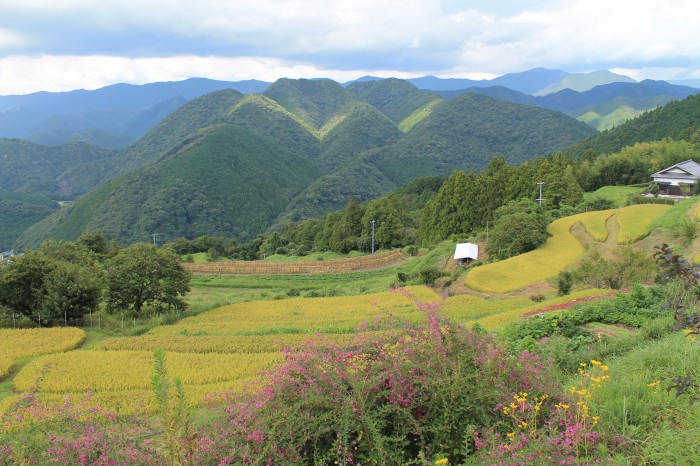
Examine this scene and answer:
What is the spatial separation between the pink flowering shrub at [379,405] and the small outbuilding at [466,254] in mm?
28268

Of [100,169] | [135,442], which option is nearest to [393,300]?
[135,442]

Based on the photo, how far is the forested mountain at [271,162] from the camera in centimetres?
9769

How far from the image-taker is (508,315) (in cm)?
1667

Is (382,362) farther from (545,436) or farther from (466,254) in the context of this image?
(466,254)

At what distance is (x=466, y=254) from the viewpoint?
34.1 metres

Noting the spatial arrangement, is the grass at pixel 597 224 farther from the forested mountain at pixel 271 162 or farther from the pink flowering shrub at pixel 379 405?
the forested mountain at pixel 271 162

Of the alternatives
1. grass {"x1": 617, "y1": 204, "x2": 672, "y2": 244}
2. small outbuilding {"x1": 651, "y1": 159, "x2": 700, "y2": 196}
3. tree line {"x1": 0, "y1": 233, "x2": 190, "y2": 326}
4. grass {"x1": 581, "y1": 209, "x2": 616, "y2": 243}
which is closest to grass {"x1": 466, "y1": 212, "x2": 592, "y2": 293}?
grass {"x1": 581, "y1": 209, "x2": 616, "y2": 243}

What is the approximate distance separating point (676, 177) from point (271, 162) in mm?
105967

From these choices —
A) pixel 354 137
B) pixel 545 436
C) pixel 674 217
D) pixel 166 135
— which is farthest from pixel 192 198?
pixel 545 436

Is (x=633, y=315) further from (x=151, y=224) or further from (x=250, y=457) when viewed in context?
(x=151, y=224)

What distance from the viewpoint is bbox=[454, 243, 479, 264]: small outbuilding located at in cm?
3381

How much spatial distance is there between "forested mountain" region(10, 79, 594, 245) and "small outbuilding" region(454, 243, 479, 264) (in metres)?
70.8

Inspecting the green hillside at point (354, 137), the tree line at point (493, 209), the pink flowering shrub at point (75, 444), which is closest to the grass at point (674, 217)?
the tree line at point (493, 209)

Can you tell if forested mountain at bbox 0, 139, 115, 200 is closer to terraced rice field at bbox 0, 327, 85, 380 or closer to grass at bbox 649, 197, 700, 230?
terraced rice field at bbox 0, 327, 85, 380
